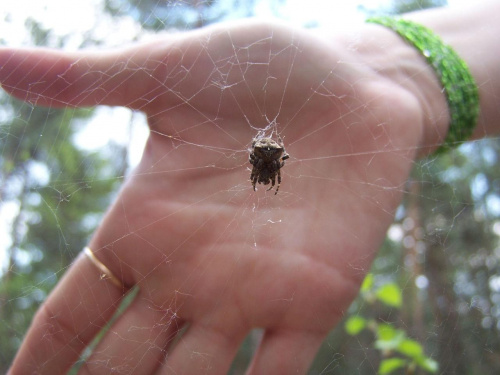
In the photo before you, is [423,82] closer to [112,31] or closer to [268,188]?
[268,188]

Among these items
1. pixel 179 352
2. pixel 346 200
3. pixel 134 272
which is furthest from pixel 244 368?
pixel 346 200

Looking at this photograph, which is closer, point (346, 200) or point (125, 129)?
point (125, 129)

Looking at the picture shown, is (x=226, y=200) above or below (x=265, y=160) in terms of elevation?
below

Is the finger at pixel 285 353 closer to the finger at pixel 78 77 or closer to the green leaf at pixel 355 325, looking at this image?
the green leaf at pixel 355 325

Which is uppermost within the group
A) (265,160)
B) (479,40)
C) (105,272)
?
(479,40)

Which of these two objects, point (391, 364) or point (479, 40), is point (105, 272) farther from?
point (479, 40)

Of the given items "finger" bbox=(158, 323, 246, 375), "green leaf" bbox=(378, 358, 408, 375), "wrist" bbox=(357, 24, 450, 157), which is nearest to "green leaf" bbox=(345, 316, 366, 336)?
"green leaf" bbox=(378, 358, 408, 375)

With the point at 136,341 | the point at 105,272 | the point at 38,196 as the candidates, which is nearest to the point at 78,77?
the point at 38,196
